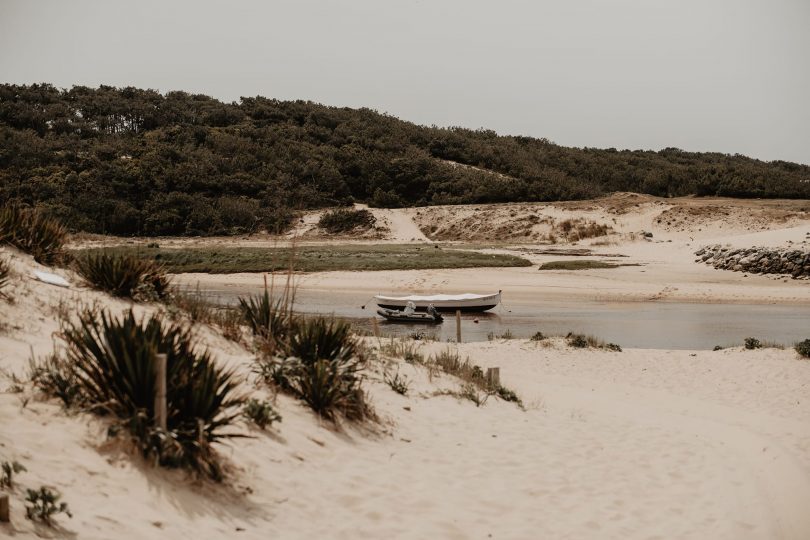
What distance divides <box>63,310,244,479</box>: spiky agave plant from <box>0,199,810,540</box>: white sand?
20cm

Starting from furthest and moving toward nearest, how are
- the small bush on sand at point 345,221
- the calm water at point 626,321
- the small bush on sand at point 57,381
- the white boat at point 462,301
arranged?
the small bush on sand at point 345,221
the white boat at point 462,301
the calm water at point 626,321
the small bush on sand at point 57,381

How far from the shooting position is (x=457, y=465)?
827 centimetres

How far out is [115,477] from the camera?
564 centimetres

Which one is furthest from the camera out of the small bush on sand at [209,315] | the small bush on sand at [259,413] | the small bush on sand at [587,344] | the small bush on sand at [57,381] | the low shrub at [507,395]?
the small bush on sand at [587,344]

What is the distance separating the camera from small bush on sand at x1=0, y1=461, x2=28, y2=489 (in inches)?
194

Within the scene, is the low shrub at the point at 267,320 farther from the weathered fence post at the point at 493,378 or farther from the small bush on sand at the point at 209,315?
the weathered fence post at the point at 493,378

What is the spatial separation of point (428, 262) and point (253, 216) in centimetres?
1573

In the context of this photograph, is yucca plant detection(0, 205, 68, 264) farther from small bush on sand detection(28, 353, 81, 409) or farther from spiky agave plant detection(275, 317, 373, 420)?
small bush on sand detection(28, 353, 81, 409)

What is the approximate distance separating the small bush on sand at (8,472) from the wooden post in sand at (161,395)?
113 centimetres

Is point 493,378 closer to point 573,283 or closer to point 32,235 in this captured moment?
point 32,235

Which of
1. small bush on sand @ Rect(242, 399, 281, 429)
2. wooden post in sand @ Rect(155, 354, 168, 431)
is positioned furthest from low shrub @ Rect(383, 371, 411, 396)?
wooden post in sand @ Rect(155, 354, 168, 431)

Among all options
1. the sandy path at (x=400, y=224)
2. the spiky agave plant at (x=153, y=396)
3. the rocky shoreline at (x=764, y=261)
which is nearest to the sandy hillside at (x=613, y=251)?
the sandy path at (x=400, y=224)

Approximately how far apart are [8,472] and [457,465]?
15.5 ft

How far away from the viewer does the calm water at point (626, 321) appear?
2031cm
